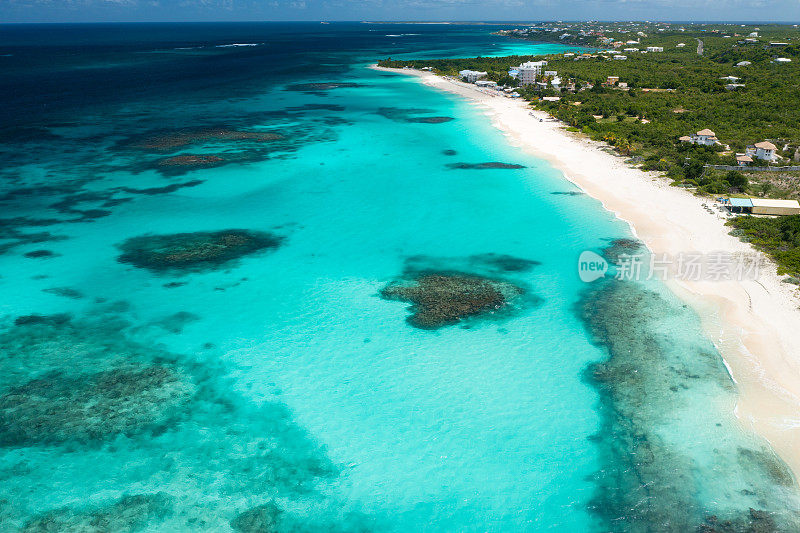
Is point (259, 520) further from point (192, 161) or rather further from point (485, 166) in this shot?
point (192, 161)

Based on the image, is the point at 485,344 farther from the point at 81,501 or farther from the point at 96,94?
the point at 96,94

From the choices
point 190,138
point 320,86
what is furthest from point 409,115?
point 320,86

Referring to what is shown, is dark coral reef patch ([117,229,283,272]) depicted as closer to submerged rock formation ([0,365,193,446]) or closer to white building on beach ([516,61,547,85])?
submerged rock formation ([0,365,193,446])

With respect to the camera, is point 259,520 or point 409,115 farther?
point 409,115

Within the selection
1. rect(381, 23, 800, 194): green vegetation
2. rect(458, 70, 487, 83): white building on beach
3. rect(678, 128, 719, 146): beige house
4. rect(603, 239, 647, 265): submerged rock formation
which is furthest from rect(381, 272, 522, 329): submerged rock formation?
rect(458, 70, 487, 83): white building on beach

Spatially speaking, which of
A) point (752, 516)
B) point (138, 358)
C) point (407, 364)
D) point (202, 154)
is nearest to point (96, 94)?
point (202, 154)

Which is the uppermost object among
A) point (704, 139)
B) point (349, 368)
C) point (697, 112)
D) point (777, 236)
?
point (697, 112)
